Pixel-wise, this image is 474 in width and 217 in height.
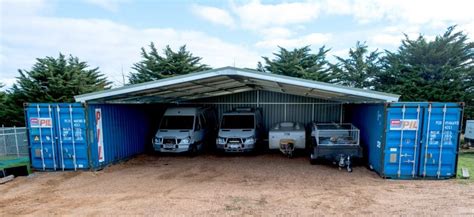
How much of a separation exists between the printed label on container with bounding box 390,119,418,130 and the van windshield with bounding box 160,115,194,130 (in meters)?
7.39

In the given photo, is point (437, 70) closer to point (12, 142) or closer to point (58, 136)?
point (58, 136)

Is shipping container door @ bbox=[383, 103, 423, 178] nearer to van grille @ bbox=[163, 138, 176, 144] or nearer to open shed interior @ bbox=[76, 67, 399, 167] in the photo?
open shed interior @ bbox=[76, 67, 399, 167]

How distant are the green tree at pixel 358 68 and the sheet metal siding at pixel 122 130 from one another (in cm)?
1554

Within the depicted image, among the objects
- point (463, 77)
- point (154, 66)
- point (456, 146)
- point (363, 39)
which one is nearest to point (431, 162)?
point (456, 146)

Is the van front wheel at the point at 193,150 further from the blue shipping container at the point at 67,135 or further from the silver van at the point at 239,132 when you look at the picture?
the blue shipping container at the point at 67,135

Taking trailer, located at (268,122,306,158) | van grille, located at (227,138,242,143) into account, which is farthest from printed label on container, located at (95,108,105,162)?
trailer, located at (268,122,306,158)

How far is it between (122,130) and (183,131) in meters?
2.35

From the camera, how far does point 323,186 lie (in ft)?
22.6

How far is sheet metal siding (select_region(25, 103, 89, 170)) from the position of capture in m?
8.44

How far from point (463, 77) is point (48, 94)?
27.4 metres

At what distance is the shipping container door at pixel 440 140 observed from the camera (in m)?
7.23

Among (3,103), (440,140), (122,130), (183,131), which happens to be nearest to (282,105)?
(183,131)

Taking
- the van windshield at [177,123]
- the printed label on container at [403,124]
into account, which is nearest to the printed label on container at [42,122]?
the van windshield at [177,123]

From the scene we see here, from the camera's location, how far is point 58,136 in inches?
336
